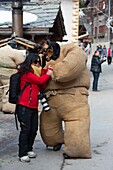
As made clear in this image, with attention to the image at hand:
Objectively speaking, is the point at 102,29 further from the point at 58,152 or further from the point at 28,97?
the point at 28,97

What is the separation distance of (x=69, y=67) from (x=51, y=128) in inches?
44.9

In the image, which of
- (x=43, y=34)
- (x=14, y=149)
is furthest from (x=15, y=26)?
(x=14, y=149)

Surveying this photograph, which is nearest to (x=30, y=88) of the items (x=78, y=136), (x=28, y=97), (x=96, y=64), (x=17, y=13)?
(x=28, y=97)

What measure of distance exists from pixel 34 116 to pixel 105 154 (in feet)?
4.42

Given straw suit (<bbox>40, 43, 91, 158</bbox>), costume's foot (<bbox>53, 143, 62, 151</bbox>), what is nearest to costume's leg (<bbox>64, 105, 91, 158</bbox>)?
straw suit (<bbox>40, 43, 91, 158</bbox>)

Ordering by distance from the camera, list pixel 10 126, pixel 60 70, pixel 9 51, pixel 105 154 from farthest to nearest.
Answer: pixel 9 51 → pixel 10 126 → pixel 105 154 → pixel 60 70

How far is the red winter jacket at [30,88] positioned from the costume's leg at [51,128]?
1.61 feet

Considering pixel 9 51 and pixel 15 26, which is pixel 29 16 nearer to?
pixel 15 26

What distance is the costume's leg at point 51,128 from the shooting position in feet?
24.0

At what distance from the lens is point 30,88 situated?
6.89m

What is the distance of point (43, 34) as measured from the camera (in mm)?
15039

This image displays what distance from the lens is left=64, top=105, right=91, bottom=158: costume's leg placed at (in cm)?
694

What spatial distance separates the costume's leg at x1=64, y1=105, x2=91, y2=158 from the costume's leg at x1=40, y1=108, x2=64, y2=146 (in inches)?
12.1

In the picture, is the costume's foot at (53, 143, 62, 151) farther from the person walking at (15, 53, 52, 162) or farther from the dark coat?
the dark coat
